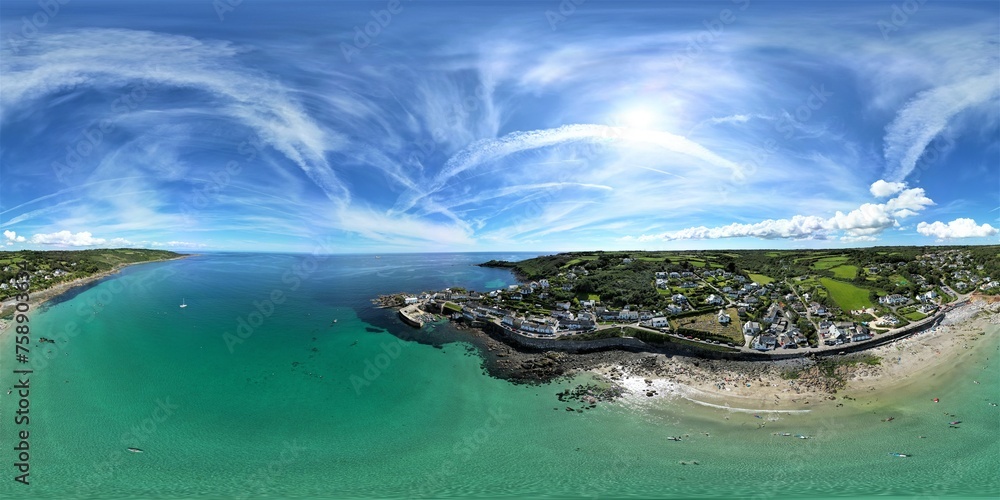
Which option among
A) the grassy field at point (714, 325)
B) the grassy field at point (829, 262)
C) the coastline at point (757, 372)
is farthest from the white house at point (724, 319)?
the grassy field at point (829, 262)

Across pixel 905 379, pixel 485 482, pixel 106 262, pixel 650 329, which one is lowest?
pixel 485 482

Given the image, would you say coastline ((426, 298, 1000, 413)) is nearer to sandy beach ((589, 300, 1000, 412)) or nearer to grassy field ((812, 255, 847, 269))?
sandy beach ((589, 300, 1000, 412))

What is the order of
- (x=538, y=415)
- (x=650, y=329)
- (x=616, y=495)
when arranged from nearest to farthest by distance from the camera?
1. (x=616, y=495)
2. (x=538, y=415)
3. (x=650, y=329)

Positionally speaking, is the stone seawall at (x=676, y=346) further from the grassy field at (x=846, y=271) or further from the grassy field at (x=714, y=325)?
the grassy field at (x=846, y=271)

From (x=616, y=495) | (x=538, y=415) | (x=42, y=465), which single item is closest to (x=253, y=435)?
(x=42, y=465)

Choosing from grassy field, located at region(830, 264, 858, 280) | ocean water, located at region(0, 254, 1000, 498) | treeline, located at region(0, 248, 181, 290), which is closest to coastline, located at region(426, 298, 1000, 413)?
ocean water, located at region(0, 254, 1000, 498)

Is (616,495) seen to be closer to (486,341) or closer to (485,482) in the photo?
(485,482)
